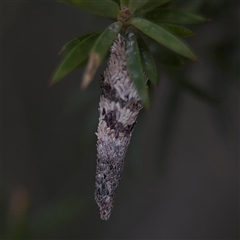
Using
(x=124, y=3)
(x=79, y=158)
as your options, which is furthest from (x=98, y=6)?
(x=79, y=158)

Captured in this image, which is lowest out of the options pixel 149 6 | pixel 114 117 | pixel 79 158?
pixel 79 158

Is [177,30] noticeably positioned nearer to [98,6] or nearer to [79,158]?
[98,6]

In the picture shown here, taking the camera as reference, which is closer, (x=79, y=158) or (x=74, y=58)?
(x=74, y=58)

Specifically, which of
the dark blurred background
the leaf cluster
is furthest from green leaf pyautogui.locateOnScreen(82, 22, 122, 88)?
the dark blurred background

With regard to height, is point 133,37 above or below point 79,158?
above

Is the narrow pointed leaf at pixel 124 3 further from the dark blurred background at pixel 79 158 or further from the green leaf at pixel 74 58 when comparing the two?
the dark blurred background at pixel 79 158

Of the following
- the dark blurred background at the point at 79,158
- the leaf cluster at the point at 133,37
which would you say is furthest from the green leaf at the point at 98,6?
the dark blurred background at the point at 79,158

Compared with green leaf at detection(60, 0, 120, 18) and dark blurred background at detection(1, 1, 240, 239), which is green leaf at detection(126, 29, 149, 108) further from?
dark blurred background at detection(1, 1, 240, 239)
